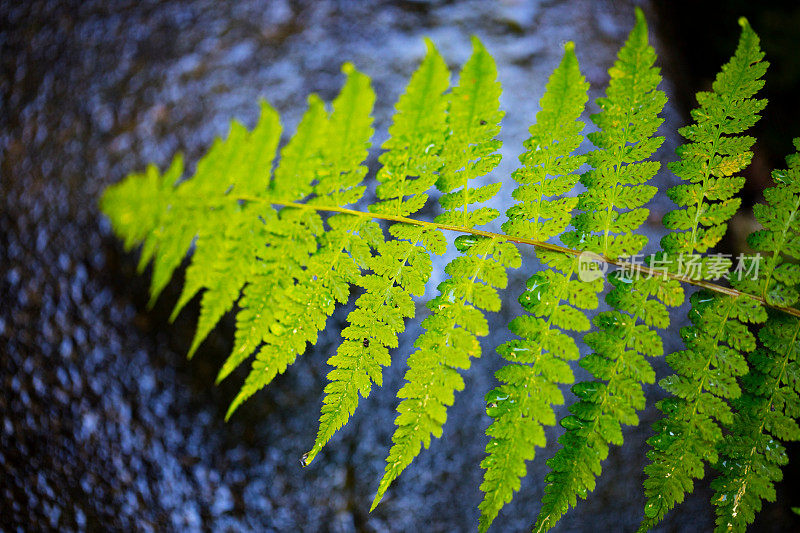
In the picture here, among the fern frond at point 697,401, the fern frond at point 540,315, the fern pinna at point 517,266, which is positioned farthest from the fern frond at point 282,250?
the fern frond at point 697,401

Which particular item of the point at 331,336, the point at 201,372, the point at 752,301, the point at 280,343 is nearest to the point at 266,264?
the point at 280,343

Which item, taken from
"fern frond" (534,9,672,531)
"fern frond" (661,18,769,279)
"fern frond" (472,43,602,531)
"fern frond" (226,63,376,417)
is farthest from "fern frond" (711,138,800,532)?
"fern frond" (226,63,376,417)

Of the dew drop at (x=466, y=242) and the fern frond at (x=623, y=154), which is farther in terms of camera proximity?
the dew drop at (x=466, y=242)

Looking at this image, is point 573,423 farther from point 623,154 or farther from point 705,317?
point 623,154

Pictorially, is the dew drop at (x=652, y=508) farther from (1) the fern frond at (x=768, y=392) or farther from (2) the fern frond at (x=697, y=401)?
(1) the fern frond at (x=768, y=392)

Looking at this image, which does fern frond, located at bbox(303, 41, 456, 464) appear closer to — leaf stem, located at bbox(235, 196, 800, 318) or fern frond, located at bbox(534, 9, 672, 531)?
leaf stem, located at bbox(235, 196, 800, 318)

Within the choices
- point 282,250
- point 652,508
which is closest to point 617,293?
point 652,508
